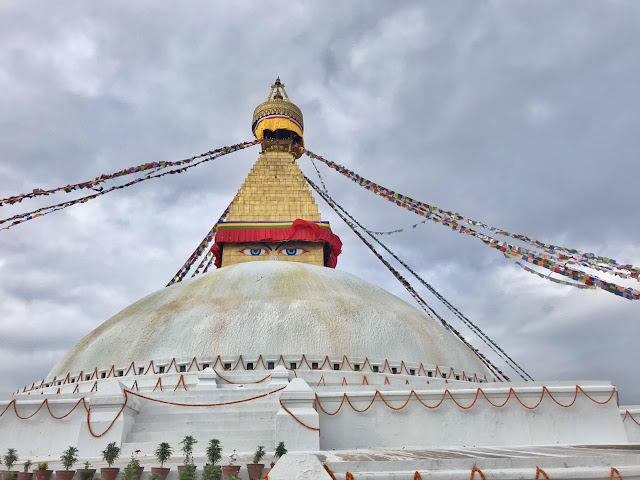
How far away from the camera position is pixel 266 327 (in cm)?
1235

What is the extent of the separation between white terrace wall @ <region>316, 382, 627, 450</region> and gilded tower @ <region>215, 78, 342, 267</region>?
10839 millimetres

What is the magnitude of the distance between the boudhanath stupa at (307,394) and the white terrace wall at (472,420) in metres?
0.02

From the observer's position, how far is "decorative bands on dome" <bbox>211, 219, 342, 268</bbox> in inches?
794

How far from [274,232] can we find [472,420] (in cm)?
1250

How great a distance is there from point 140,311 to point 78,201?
388cm

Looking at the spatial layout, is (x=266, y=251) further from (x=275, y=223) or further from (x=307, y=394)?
(x=307, y=394)

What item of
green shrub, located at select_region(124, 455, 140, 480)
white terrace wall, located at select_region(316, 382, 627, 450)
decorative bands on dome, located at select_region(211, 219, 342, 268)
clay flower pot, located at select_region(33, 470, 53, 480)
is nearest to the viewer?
green shrub, located at select_region(124, 455, 140, 480)

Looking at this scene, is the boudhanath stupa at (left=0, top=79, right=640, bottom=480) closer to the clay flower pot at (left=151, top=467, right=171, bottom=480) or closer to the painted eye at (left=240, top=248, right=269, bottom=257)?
the clay flower pot at (left=151, top=467, right=171, bottom=480)

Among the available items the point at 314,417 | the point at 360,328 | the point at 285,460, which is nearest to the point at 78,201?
the point at 360,328

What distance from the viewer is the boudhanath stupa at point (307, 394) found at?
24.3ft

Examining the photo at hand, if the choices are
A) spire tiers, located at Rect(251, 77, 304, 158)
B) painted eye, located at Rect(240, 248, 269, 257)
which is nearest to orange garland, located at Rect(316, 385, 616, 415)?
painted eye, located at Rect(240, 248, 269, 257)

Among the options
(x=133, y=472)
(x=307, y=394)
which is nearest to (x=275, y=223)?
(x=307, y=394)

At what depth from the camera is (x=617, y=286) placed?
32.7 ft

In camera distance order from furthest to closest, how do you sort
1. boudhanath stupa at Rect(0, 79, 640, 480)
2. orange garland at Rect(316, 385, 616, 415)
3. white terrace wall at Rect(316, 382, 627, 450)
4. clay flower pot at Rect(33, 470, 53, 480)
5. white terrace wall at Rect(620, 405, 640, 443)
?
A: white terrace wall at Rect(620, 405, 640, 443) < orange garland at Rect(316, 385, 616, 415) < white terrace wall at Rect(316, 382, 627, 450) < boudhanath stupa at Rect(0, 79, 640, 480) < clay flower pot at Rect(33, 470, 53, 480)
